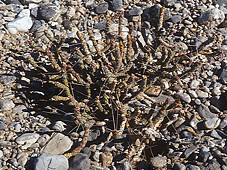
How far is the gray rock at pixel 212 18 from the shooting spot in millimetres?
3508

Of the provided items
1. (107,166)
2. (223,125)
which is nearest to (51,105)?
(107,166)

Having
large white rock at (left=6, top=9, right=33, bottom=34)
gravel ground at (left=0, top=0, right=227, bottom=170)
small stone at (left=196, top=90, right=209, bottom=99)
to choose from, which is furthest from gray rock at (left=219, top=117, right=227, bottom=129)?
large white rock at (left=6, top=9, right=33, bottom=34)

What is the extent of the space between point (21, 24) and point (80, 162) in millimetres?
1705

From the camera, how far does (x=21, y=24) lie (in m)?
3.32

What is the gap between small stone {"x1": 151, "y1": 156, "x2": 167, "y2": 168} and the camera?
2.41 meters

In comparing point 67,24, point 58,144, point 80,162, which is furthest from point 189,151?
point 67,24

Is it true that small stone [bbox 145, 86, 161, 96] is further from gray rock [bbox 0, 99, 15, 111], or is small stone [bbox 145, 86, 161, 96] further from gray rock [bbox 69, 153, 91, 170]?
gray rock [bbox 0, 99, 15, 111]

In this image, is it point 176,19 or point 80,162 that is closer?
point 80,162

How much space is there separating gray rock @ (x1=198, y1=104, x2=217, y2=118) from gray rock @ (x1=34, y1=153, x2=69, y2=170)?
47.5 inches

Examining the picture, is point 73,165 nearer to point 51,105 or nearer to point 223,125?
point 51,105

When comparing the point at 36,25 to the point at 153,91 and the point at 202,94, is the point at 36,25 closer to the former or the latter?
the point at 153,91

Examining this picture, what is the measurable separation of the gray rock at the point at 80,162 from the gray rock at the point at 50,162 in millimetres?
43

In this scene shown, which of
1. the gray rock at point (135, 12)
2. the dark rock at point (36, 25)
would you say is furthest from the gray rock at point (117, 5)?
the dark rock at point (36, 25)

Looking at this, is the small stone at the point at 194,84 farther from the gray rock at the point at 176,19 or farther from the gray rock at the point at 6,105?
the gray rock at the point at 6,105
